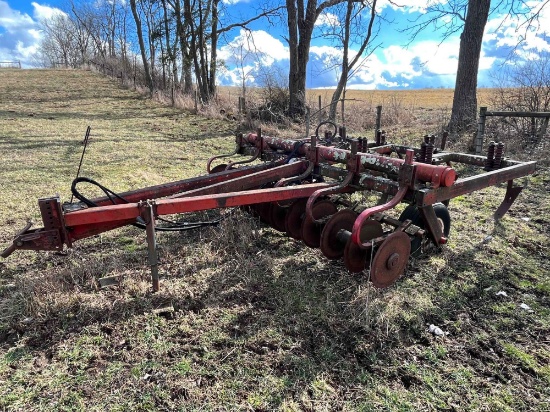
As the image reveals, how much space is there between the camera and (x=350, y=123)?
12359 mm

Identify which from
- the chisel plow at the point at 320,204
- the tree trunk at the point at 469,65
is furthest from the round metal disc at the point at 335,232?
the tree trunk at the point at 469,65

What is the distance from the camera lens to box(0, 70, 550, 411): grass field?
204 centimetres

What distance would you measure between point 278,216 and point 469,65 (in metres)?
7.86

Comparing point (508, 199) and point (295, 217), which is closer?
point (295, 217)

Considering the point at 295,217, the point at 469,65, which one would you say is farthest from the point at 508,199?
the point at 469,65

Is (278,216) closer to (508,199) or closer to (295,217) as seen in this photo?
(295,217)

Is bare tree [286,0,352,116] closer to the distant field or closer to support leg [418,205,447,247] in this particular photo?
the distant field

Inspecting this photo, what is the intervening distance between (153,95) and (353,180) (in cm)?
2002

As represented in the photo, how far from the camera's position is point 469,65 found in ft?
30.4

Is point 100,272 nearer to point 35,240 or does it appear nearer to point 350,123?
point 35,240

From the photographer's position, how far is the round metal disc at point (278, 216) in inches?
154

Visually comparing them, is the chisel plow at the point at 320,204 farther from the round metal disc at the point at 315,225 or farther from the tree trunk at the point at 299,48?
the tree trunk at the point at 299,48

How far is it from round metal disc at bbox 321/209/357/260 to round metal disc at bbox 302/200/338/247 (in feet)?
0.73

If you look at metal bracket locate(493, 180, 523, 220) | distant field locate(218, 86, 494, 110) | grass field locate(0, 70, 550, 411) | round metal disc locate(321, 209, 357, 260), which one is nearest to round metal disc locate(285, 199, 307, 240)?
grass field locate(0, 70, 550, 411)
